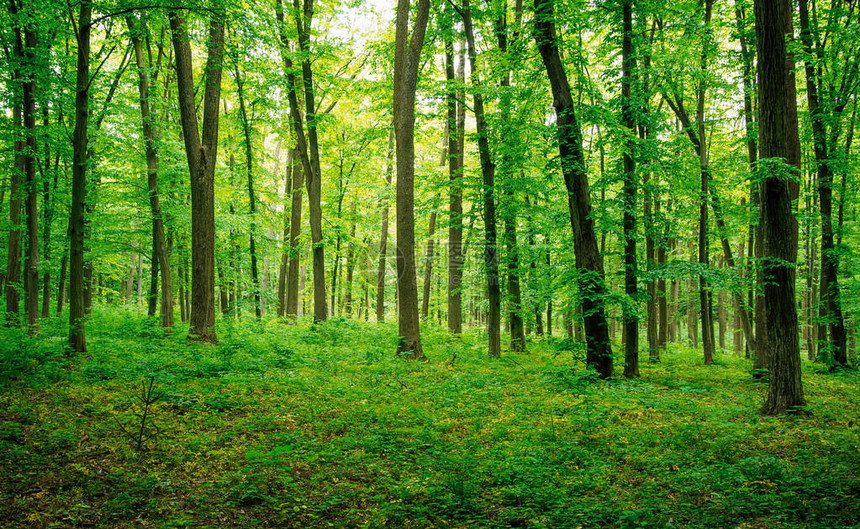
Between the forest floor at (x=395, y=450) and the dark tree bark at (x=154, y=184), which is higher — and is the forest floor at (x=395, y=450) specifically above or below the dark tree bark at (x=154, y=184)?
below

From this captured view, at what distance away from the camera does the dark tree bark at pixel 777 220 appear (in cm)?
654

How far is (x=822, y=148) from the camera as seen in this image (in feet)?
40.4

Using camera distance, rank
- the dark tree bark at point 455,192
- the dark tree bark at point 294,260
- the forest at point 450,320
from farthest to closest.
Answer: the dark tree bark at point 294,260
the dark tree bark at point 455,192
the forest at point 450,320

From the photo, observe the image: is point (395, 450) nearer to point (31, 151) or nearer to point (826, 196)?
point (31, 151)

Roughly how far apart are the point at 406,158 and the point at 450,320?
8540 millimetres

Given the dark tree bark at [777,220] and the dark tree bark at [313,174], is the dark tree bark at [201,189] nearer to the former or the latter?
the dark tree bark at [313,174]

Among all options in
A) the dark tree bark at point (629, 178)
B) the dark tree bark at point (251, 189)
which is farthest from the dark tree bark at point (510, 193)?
the dark tree bark at point (251, 189)

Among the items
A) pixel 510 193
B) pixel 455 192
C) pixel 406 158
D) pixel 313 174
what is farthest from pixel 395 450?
pixel 313 174

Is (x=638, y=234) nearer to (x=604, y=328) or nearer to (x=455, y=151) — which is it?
(x=604, y=328)

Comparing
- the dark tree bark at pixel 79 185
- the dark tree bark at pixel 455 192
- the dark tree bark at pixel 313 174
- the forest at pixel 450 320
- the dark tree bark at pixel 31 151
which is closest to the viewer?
the forest at pixel 450 320

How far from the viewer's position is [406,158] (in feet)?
34.9

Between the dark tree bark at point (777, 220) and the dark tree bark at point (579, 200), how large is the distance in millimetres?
2920

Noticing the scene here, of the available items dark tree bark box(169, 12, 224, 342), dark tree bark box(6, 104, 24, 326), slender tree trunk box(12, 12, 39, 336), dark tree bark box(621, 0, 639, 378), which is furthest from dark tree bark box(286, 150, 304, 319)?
dark tree bark box(621, 0, 639, 378)

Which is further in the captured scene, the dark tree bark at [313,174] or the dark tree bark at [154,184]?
the dark tree bark at [313,174]
